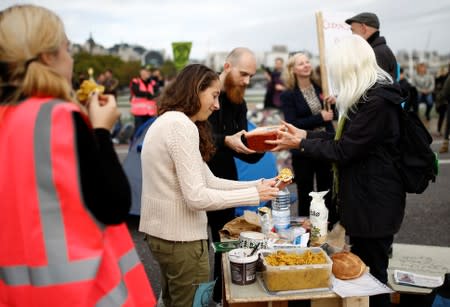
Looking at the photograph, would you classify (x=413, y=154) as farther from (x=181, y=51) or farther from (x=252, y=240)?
(x=181, y=51)

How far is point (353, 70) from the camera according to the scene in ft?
8.80

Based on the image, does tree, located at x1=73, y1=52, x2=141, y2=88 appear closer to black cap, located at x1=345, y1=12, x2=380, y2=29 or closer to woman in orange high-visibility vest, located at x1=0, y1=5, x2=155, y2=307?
black cap, located at x1=345, y1=12, x2=380, y2=29

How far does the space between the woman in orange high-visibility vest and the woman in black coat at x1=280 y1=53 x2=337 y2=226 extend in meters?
3.37

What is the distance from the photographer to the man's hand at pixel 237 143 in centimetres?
319

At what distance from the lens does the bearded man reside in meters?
3.40

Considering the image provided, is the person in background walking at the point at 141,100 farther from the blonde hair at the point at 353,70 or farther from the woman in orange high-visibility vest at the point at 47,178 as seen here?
the woman in orange high-visibility vest at the point at 47,178

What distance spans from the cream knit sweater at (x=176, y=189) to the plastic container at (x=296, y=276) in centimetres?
44

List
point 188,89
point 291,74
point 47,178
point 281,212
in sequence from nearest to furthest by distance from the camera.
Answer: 1. point 47,178
2. point 188,89
3. point 281,212
4. point 291,74

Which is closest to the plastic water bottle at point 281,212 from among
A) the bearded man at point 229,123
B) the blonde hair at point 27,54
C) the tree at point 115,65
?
the bearded man at point 229,123

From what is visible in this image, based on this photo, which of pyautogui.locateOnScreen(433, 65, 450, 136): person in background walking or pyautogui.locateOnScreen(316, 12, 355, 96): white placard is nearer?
pyautogui.locateOnScreen(316, 12, 355, 96): white placard

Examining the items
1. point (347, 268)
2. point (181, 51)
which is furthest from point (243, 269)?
point (181, 51)

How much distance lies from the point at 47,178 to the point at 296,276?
123 cm

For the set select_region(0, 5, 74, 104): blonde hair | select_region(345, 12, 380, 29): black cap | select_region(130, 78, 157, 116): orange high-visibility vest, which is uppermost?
select_region(345, 12, 380, 29): black cap

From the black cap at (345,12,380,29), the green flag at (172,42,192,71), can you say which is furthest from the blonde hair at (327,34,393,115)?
the green flag at (172,42,192,71)
